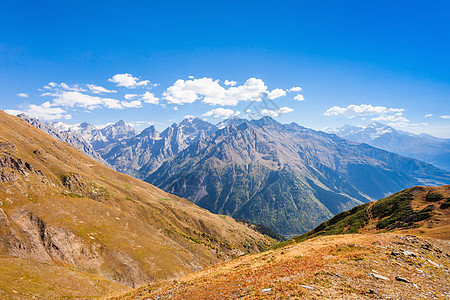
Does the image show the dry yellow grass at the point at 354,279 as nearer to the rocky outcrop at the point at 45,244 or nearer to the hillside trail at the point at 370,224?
the hillside trail at the point at 370,224

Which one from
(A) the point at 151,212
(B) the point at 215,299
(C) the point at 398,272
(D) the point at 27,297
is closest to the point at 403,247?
(C) the point at 398,272

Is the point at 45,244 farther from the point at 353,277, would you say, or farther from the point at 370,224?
the point at 370,224

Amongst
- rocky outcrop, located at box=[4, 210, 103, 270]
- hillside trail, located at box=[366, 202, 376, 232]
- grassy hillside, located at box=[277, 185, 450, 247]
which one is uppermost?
grassy hillside, located at box=[277, 185, 450, 247]

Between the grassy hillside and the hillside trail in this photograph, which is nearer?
the grassy hillside

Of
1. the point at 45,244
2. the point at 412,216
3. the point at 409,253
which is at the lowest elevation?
the point at 45,244

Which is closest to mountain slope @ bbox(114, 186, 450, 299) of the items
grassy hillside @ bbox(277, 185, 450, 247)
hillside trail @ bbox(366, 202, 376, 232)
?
grassy hillside @ bbox(277, 185, 450, 247)

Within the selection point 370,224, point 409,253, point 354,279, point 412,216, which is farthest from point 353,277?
point 370,224

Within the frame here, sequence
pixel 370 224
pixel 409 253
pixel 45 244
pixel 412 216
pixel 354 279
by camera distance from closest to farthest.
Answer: pixel 354 279 < pixel 409 253 < pixel 412 216 < pixel 370 224 < pixel 45 244

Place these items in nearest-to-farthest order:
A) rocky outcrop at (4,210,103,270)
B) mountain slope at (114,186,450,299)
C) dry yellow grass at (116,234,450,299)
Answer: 1. dry yellow grass at (116,234,450,299)
2. mountain slope at (114,186,450,299)
3. rocky outcrop at (4,210,103,270)

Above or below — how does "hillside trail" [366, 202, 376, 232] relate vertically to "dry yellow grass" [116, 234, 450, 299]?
below

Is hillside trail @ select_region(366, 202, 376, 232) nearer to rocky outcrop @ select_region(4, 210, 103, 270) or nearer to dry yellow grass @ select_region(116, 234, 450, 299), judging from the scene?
dry yellow grass @ select_region(116, 234, 450, 299)

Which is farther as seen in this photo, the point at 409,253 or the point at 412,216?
the point at 412,216

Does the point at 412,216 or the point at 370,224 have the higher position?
the point at 412,216

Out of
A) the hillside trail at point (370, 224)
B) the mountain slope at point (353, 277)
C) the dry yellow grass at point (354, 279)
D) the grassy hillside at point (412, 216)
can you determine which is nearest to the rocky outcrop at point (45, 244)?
the mountain slope at point (353, 277)
